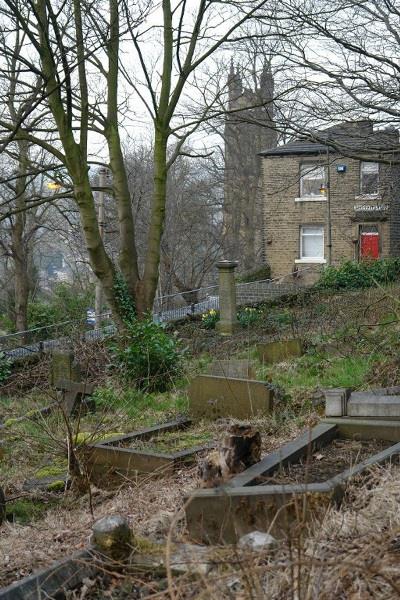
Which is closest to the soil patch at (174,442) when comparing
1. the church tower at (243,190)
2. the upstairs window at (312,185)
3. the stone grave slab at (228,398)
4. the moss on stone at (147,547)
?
the stone grave slab at (228,398)

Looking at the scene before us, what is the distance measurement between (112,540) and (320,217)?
34.1 meters

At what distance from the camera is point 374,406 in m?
7.32

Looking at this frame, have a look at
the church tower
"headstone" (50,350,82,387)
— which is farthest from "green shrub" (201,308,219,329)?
the church tower

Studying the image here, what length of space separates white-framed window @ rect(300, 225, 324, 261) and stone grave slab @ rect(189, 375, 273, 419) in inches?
1131

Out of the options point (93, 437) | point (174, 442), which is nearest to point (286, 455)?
point (174, 442)

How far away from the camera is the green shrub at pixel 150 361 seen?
1266 centimetres

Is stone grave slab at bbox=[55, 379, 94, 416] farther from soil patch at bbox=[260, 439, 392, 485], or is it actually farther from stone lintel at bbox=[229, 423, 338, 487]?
soil patch at bbox=[260, 439, 392, 485]

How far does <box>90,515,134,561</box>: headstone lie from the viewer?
445 cm

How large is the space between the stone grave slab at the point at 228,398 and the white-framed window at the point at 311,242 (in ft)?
94.3

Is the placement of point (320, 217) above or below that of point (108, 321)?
above

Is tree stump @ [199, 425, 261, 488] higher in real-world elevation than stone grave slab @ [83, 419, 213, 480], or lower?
higher

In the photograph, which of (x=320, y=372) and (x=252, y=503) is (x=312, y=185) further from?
(x=252, y=503)

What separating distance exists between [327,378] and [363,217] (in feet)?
88.6

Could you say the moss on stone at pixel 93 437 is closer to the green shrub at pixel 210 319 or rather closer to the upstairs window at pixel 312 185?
the green shrub at pixel 210 319
